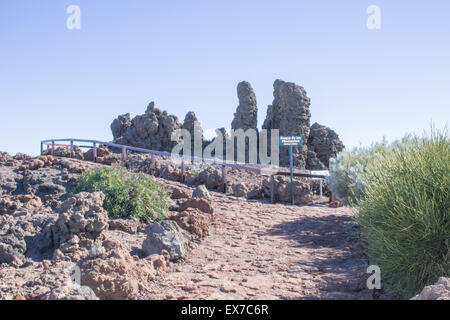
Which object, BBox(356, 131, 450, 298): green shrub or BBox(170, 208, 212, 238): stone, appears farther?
BBox(170, 208, 212, 238): stone

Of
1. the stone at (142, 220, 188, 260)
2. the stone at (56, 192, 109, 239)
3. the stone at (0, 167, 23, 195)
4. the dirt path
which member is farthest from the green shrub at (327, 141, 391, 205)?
the stone at (0, 167, 23, 195)

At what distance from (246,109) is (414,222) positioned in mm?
32170

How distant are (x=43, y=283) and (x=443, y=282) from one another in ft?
13.3

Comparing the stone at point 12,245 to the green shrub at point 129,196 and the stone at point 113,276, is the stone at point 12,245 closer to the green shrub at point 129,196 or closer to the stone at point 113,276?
the stone at point 113,276

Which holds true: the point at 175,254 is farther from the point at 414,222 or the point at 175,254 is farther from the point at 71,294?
the point at 414,222

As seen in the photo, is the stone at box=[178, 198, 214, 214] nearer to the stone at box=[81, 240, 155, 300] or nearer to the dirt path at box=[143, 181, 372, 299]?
the dirt path at box=[143, 181, 372, 299]

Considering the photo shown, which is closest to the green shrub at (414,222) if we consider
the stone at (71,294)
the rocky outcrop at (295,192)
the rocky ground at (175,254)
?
the rocky ground at (175,254)

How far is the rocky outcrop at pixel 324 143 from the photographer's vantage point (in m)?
34.1

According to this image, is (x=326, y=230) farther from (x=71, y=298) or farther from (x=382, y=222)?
(x=71, y=298)

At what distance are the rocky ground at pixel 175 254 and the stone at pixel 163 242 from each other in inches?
0.6

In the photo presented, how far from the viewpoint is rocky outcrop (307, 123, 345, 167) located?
3409 cm

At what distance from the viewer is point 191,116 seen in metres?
37.3

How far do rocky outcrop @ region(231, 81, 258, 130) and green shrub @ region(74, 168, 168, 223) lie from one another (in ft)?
93.4

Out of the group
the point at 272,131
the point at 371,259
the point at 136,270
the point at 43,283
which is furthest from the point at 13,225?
the point at 272,131
